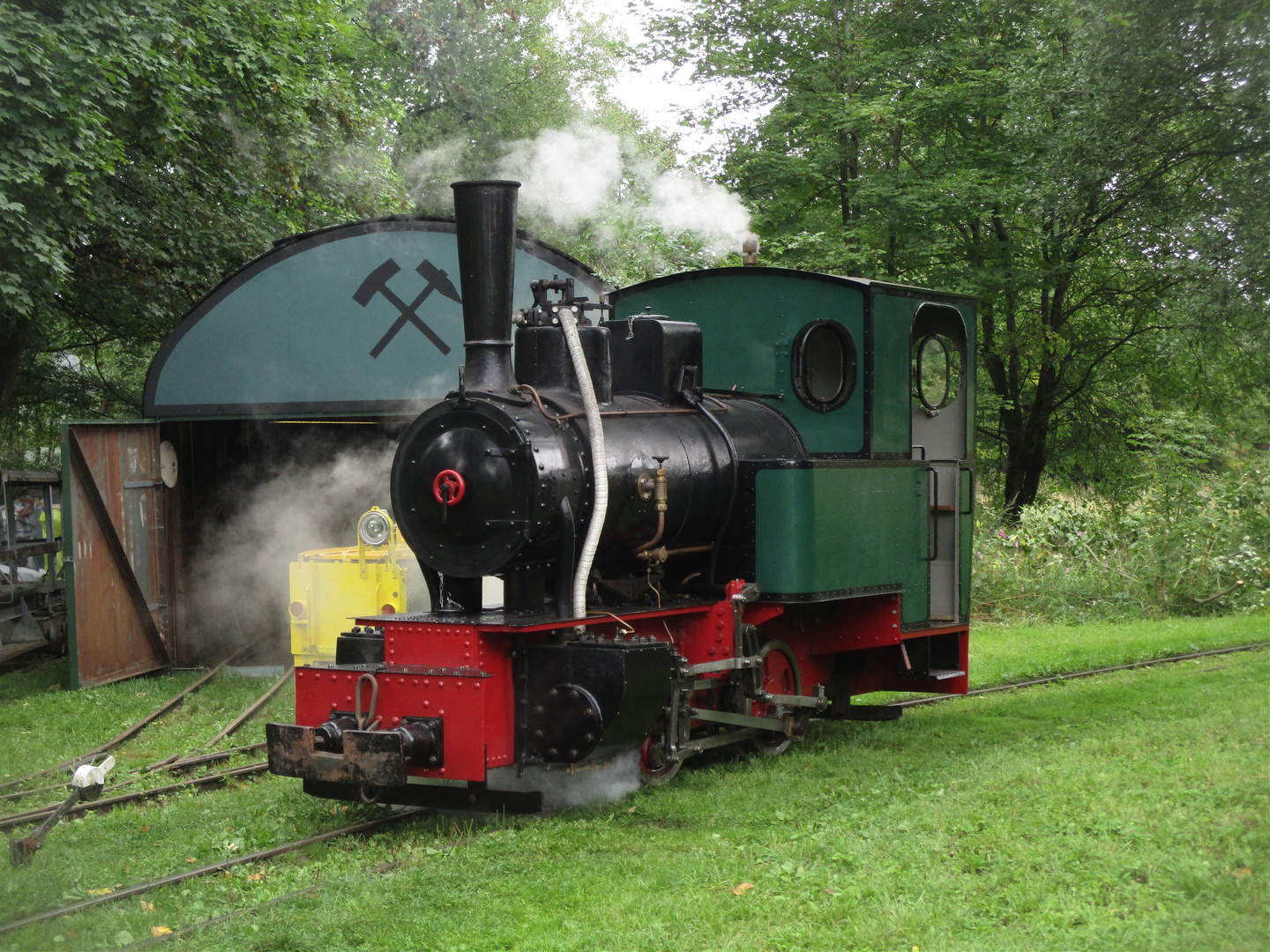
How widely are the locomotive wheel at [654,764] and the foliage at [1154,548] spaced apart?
9523mm

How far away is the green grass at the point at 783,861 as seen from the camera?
162 inches

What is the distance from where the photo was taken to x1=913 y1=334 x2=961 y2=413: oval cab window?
829 cm

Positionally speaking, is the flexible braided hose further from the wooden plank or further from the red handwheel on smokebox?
the wooden plank

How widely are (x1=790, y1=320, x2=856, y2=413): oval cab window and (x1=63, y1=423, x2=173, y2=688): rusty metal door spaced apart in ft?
21.1

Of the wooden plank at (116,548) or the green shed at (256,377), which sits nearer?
the wooden plank at (116,548)

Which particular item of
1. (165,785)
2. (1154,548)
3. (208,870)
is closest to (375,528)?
(165,785)

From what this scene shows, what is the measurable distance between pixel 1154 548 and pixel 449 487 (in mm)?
11989

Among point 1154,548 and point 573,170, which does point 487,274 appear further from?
point 1154,548

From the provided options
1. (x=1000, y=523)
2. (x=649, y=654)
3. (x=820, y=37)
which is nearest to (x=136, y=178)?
(x=820, y=37)

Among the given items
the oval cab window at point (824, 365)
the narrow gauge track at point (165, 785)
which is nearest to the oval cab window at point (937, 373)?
the oval cab window at point (824, 365)

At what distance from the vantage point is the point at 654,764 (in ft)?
21.3

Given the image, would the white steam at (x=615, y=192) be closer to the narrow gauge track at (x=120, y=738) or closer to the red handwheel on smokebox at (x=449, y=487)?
the narrow gauge track at (x=120, y=738)

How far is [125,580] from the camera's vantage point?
36.9 ft

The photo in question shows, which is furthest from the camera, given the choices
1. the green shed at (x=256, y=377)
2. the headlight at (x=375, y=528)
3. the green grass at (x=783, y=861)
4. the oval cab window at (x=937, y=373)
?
the green shed at (x=256, y=377)
